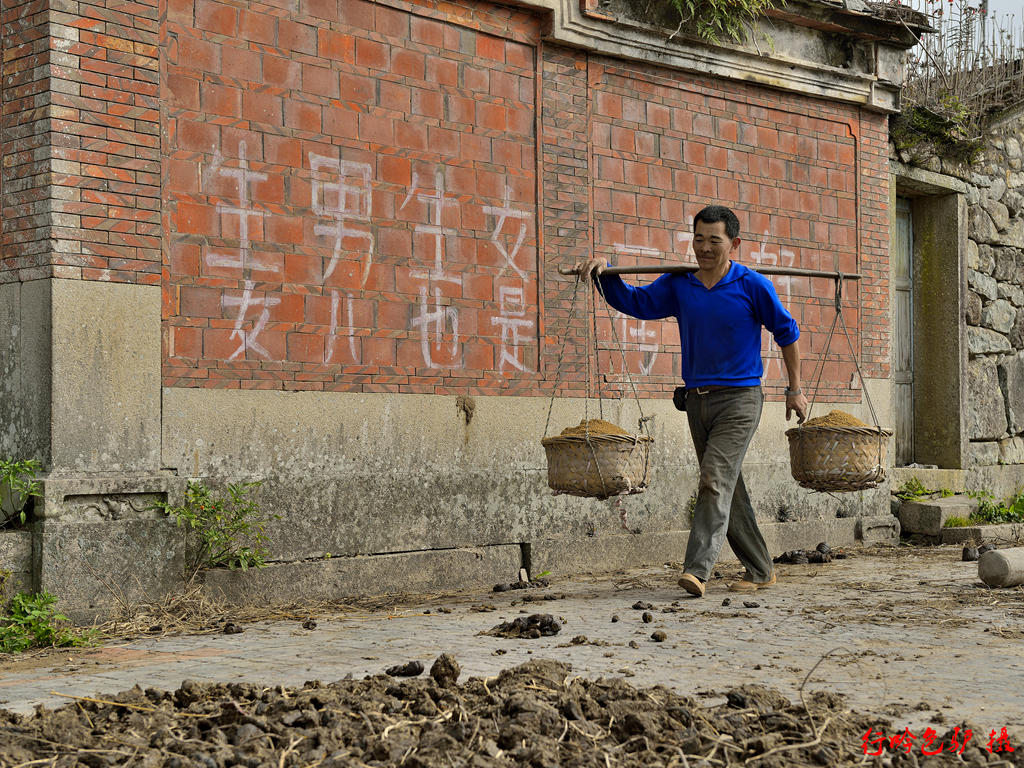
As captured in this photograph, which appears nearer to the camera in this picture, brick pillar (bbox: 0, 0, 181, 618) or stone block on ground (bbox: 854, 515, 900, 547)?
brick pillar (bbox: 0, 0, 181, 618)

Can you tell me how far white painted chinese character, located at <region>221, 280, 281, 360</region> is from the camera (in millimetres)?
7039

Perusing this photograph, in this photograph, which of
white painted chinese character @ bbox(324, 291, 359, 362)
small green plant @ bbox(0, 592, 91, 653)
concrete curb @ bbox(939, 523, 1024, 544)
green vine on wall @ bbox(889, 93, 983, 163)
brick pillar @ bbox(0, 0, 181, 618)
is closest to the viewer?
small green plant @ bbox(0, 592, 91, 653)

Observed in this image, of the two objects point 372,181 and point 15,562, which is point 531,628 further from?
point 372,181

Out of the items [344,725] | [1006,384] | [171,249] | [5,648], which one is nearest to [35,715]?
[344,725]

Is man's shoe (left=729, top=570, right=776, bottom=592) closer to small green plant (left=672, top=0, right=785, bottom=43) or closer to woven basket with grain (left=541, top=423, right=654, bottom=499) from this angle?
woven basket with grain (left=541, top=423, right=654, bottom=499)

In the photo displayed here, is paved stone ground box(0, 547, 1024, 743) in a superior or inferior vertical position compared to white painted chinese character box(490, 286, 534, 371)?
inferior

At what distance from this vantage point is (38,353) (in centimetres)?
628

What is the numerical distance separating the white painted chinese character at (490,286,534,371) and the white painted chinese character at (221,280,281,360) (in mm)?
1835

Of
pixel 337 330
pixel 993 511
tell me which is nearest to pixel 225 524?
pixel 337 330

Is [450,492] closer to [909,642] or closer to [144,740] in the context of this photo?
[909,642]

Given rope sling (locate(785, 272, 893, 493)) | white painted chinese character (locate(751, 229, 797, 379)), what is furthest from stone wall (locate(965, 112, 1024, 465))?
rope sling (locate(785, 272, 893, 493))

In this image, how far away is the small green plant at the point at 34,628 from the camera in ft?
18.4

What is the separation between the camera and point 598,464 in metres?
6.73

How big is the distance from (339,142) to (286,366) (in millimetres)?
1550
